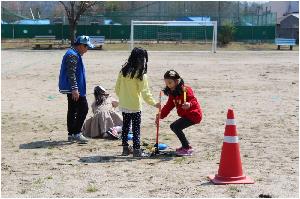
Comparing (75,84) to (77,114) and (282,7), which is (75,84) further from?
(282,7)

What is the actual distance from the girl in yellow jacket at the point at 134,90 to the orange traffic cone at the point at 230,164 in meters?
1.34

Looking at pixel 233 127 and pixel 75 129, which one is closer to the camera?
pixel 233 127

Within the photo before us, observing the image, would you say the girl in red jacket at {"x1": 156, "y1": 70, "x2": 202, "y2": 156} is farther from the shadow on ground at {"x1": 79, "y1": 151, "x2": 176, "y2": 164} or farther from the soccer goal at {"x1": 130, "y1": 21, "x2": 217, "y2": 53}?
the soccer goal at {"x1": 130, "y1": 21, "x2": 217, "y2": 53}

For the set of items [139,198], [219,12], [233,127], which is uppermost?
[219,12]

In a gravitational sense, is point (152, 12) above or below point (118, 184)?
above

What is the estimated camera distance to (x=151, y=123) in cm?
1012

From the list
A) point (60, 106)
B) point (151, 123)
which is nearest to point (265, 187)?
point (151, 123)

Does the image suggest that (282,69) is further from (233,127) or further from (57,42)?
(57,42)

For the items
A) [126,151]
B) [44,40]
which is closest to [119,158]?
[126,151]

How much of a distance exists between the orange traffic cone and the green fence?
4170 centimetres

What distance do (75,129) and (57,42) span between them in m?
40.5

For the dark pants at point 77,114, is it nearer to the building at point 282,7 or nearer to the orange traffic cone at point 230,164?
the orange traffic cone at point 230,164

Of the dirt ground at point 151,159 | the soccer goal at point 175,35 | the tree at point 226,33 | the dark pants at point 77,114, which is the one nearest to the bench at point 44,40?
the soccer goal at point 175,35

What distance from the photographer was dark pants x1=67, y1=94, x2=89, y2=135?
8484 mm
